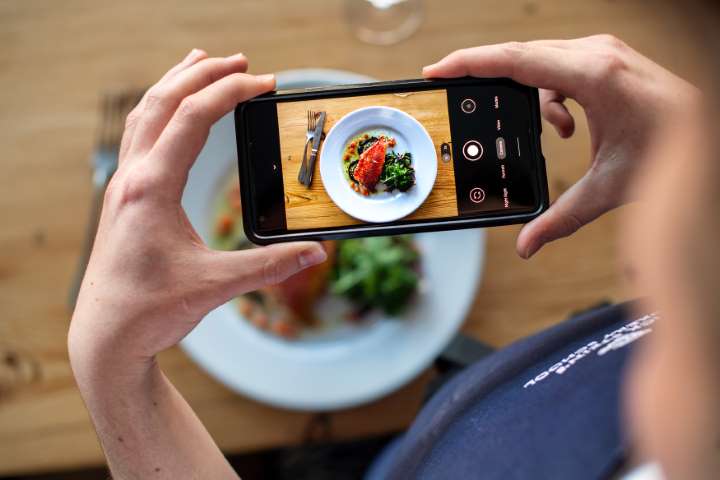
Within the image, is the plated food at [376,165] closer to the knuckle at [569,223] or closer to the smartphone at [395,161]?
the smartphone at [395,161]

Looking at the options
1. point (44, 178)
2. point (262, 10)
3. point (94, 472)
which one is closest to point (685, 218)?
point (262, 10)

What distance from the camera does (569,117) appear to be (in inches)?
27.1

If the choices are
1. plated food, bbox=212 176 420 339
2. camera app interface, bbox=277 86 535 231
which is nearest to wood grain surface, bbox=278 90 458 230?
camera app interface, bbox=277 86 535 231

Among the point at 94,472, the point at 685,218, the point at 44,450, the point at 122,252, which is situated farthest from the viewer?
the point at 94,472

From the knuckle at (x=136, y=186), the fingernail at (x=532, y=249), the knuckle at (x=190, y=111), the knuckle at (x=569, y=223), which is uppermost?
the knuckle at (x=190, y=111)

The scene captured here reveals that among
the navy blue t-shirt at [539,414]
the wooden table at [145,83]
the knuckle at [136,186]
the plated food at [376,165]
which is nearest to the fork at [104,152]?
the wooden table at [145,83]

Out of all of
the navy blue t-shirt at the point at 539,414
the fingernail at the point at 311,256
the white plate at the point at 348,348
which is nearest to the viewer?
the navy blue t-shirt at the point at 539,414

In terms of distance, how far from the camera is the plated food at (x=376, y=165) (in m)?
0.55

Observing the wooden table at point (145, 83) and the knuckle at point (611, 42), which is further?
the wooden table at point (145, 83)

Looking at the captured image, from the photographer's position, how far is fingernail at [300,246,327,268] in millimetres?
535

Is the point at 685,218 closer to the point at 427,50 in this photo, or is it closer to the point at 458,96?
the point at 458,96

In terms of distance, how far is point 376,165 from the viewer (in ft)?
1.82

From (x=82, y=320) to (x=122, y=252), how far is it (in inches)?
3.2

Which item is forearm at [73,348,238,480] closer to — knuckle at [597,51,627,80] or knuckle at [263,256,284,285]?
knuckle at [263,256,284,285]
